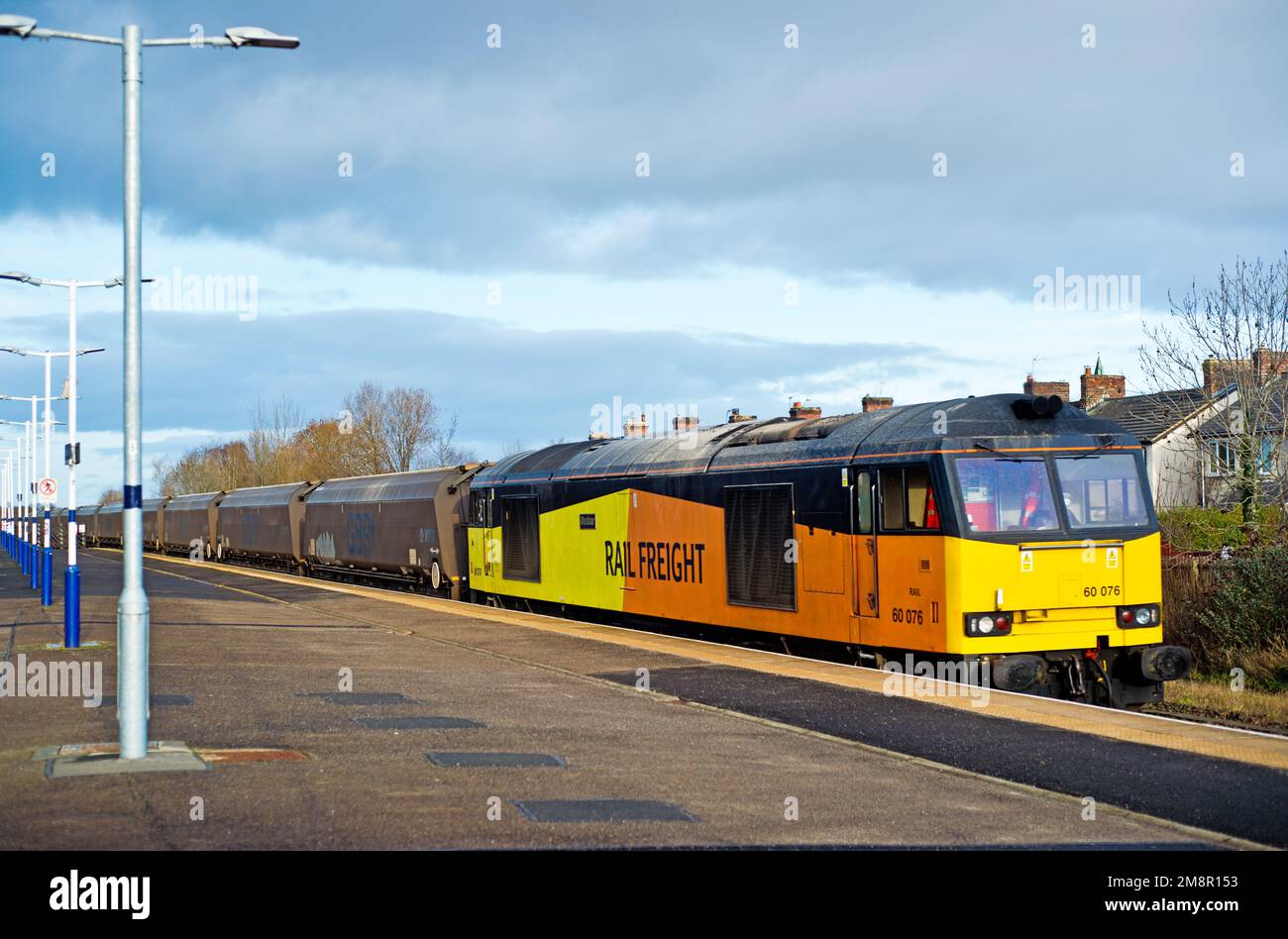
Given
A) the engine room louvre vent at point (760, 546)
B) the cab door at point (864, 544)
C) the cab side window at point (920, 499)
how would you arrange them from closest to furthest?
1. the cab side window at point (920, 499)
2. the cab door at point (864, 544)
3. the engine room louvre vent at point (760, 546)

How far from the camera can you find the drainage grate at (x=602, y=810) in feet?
28.1

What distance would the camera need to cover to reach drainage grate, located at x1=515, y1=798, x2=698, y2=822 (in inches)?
337

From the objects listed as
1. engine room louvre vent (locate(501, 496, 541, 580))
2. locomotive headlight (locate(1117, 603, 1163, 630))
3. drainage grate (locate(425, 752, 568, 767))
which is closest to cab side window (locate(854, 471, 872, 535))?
locomotive headlight (locate(1117, 603, 1163, 630))

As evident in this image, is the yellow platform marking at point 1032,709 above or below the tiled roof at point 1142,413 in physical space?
below

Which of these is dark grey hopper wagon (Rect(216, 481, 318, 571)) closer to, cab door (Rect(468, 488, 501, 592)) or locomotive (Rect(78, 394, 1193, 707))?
cab door (Rect(468, 488, 501, 592))

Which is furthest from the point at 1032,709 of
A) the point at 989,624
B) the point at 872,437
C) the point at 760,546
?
the point at 760,546

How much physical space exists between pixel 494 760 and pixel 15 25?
23.9 feet

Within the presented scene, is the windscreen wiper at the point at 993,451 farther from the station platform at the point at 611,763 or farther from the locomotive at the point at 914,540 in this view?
the station platform at the point at 611,763

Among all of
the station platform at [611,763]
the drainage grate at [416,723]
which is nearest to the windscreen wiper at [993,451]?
the station platform at [611,763]

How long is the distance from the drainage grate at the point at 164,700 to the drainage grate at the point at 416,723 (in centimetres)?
211
